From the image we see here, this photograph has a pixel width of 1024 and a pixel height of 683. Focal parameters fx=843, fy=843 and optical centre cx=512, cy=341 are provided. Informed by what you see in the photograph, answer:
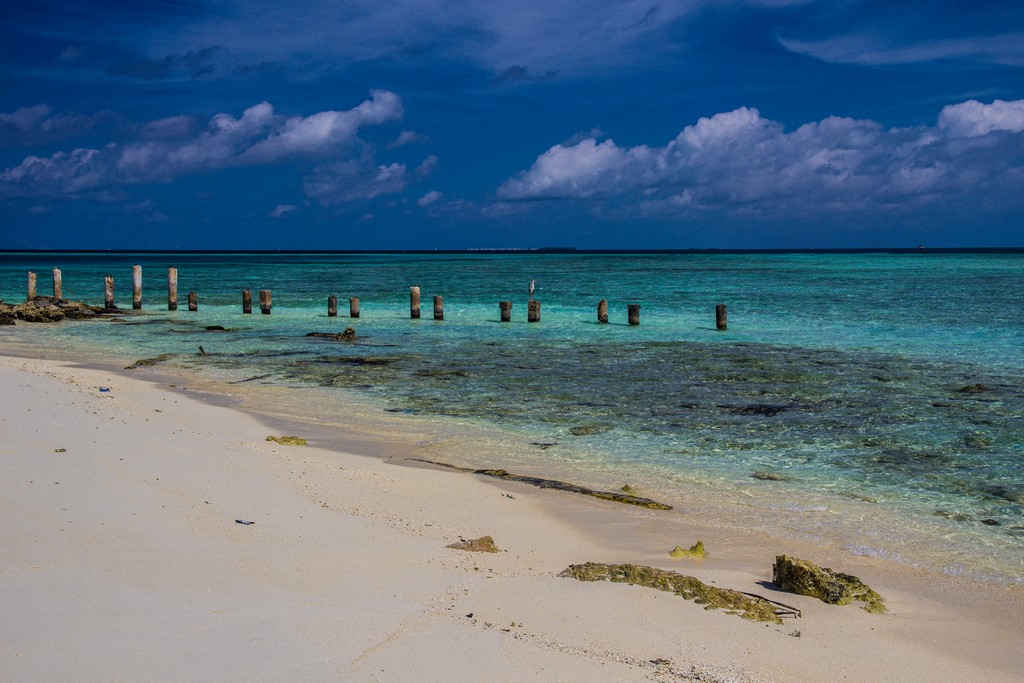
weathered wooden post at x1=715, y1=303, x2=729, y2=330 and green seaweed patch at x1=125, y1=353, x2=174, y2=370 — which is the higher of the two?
weathered wooden post at x1=715, y1=303, x2=729, y2=330

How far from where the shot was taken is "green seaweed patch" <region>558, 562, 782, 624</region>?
5289 millimetres

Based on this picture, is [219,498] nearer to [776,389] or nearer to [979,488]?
[979,488]

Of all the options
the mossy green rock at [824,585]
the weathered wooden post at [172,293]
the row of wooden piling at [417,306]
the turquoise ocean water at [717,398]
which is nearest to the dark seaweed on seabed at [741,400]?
the turquoise ocean water at [717,398]

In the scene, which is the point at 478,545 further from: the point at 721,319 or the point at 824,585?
the point at 721,319

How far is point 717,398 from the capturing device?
575 inches

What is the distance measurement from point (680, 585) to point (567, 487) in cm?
319

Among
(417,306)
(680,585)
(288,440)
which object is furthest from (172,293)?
(680,585)

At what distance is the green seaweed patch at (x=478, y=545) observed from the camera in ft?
20.5

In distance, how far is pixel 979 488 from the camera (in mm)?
9156

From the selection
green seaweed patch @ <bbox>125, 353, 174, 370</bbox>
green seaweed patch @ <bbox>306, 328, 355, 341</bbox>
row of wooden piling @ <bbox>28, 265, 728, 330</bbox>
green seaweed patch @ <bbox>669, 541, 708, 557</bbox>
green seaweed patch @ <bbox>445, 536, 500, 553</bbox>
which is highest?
row of wooden piling @ <bbox>28, 265, 728, 330</bbox>

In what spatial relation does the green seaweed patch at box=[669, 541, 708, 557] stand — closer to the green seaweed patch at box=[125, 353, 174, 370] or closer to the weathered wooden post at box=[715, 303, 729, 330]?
the green seaweed patch at box=[125, 353, 174, 370]

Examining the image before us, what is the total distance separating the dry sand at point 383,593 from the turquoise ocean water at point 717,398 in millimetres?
1314

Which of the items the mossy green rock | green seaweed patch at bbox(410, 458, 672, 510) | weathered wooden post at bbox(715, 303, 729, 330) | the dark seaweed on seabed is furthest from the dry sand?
weathered wooden post at bbox(715, 303, 729, 330)

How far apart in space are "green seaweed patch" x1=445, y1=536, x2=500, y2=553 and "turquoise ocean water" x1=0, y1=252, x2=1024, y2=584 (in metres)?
2.52
